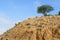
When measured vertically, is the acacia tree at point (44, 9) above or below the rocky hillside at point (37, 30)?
above

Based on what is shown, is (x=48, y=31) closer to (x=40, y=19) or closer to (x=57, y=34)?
(x=57, y=34)

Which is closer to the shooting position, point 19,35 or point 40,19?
point 19,35

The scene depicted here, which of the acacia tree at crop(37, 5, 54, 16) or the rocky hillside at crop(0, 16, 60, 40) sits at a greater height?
the acacia tree at crop(37, 5, 54, 16)

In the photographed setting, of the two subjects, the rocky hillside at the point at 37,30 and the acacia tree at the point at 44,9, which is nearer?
the rocky hillside at the point at 37,30

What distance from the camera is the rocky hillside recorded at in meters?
28.7

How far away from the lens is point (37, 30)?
30031mm

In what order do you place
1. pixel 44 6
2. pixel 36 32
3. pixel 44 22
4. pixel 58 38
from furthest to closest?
pixel 44 6 < pixel 44 22 < pixel 36 32 < pixel 58 38

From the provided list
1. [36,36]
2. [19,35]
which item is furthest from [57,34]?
[19,35]

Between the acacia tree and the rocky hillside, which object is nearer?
the rocky hillside

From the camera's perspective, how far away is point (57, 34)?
2822cm

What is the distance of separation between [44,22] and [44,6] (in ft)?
39.4

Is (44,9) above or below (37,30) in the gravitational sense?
above

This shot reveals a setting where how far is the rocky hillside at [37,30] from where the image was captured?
28737 mm

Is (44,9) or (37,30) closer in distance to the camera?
(37,30)
